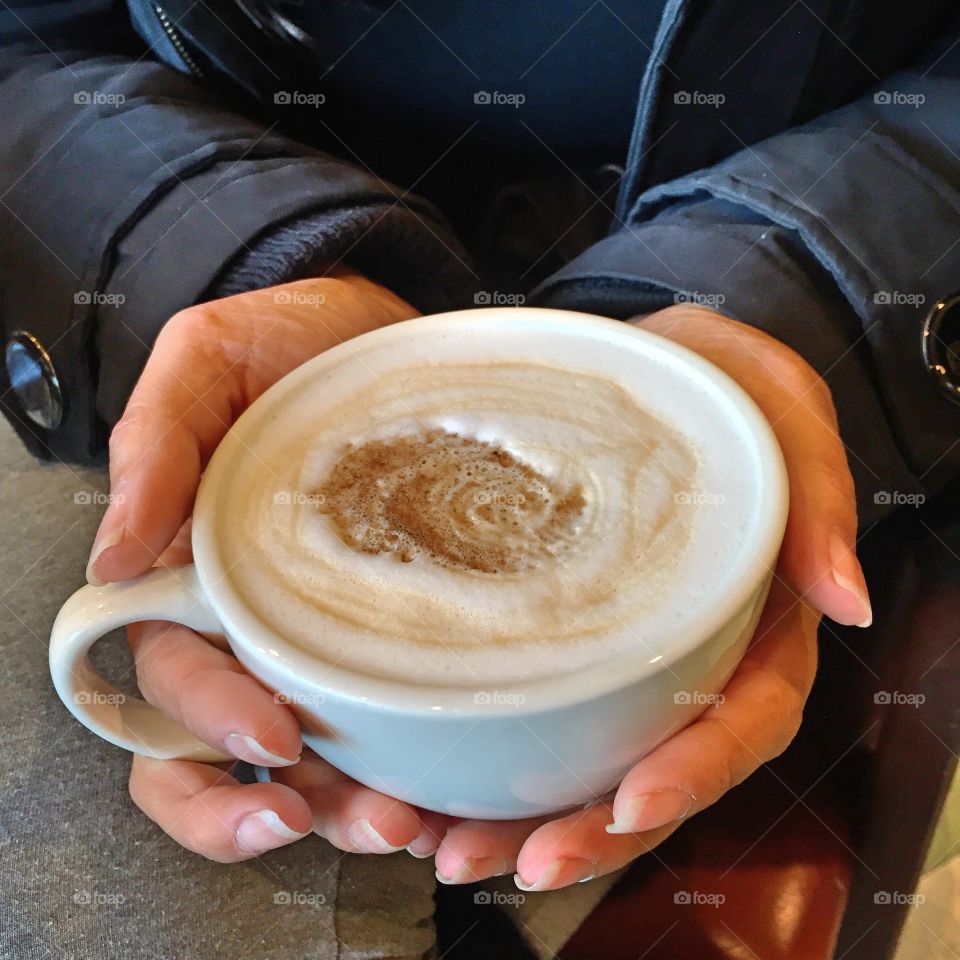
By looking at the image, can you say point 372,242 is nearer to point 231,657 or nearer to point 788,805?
point 231,657
